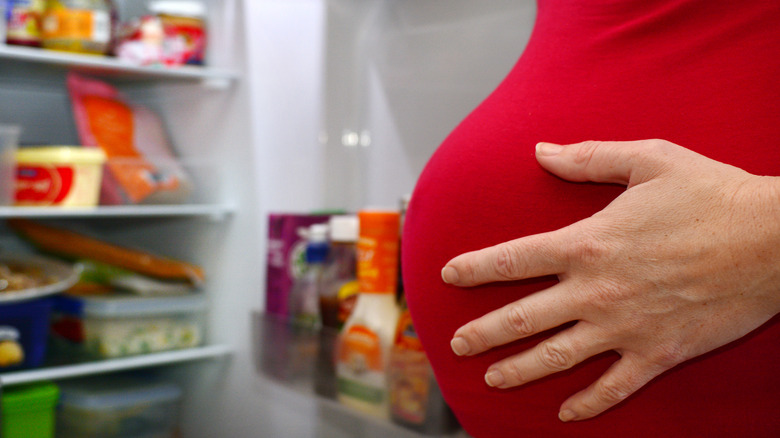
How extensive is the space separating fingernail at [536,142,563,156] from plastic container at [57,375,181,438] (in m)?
1.52

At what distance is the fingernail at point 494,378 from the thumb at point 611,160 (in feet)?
0.60

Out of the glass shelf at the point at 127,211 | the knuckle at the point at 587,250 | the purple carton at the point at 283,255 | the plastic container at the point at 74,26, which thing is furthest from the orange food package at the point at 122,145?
the knuckle at the point at 587,250

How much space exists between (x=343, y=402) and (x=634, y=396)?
2.37ft

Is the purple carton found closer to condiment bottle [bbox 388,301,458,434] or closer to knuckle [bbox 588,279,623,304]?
condiment bottle [bbox 388,301,458,434]

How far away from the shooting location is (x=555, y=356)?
21.2 inches

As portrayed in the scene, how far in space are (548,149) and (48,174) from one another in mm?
1424

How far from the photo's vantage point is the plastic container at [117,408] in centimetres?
171

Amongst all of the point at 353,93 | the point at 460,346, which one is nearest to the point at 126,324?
the point at 353,93

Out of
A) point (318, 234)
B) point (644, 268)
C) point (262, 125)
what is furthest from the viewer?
point (262, 125)

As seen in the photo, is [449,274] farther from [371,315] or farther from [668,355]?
[371,315]

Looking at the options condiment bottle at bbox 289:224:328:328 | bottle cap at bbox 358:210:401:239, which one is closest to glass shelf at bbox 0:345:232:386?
condiment bottle at bbox 289:224:328:328

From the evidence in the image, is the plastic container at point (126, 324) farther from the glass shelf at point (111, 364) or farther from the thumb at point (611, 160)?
the thumb at point (611, 160)

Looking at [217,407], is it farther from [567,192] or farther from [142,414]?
[567,192]

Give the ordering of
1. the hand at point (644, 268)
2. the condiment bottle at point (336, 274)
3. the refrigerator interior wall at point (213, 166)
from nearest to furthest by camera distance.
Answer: the hand at point (644, 268), the condiment bottle at point (336, 274), the refrigerator interior wall at point (213, 166)
